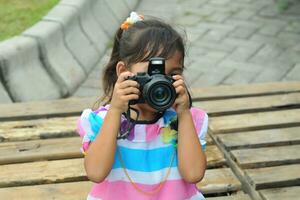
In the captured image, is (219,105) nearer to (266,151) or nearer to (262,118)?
(262,118)

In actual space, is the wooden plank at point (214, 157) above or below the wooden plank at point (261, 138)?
above

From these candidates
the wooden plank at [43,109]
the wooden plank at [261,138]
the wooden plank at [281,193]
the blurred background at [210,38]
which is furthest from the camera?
the blurred background at [210,38]

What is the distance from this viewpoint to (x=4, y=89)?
3.65m

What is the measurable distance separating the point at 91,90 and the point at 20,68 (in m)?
0.70

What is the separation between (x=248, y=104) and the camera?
3.40 meters

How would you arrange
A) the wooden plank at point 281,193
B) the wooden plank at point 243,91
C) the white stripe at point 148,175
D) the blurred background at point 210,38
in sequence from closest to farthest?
the white stripe at point 148,175 → the wooden plank at point 281,193 → the wooden plank at point 243,91 → the blurred background at point 210,38

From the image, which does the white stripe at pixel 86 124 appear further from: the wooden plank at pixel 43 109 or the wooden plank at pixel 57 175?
the wooden plank at pixel 43 109

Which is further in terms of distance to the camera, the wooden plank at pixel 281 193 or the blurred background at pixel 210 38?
the blurred background at pixel 210 38

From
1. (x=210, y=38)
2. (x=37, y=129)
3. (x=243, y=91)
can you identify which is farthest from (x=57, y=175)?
(x=210, y=38)

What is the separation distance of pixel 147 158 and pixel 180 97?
268 mm

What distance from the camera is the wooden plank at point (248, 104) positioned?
10.9 feet

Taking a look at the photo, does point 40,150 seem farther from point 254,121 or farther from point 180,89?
point 180,89

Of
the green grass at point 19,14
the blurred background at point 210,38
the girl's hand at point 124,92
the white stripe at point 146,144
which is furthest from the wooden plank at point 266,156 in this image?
the green grass at point 19,14

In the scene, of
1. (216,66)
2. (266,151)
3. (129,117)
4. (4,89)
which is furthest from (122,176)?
(216,66)
